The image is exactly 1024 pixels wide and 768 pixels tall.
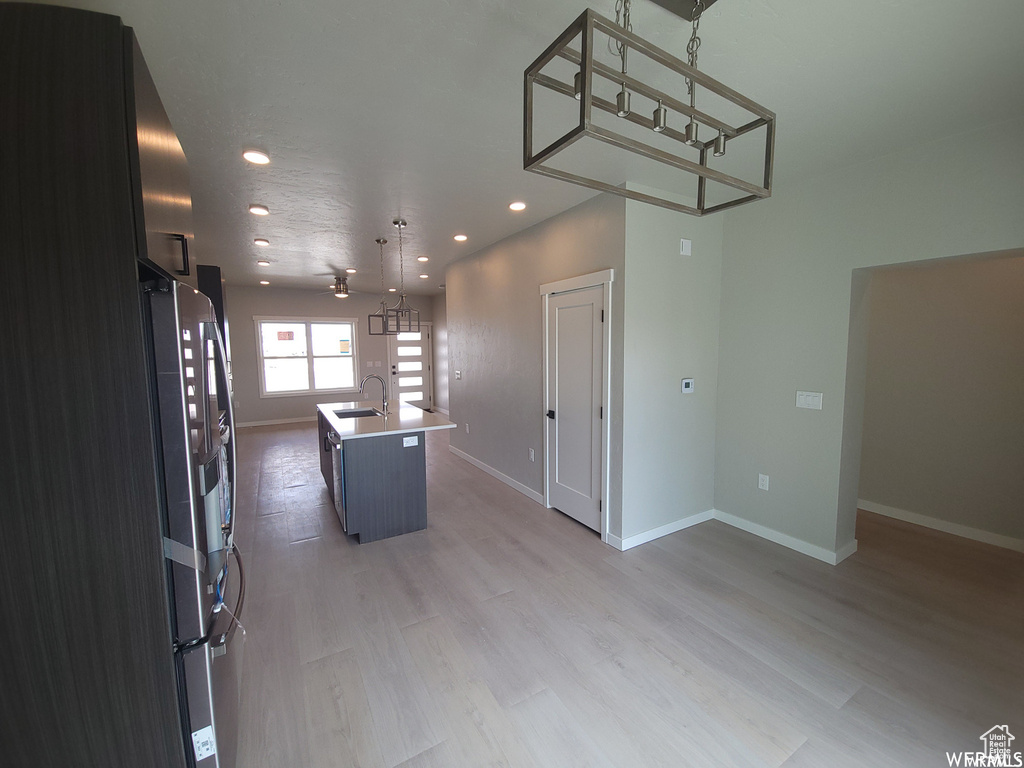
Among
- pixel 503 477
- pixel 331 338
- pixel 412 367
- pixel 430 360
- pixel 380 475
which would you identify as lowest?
pixel 503 477

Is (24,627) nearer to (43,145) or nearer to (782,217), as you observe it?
(43,145)

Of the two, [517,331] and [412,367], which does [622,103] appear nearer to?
[517,331]

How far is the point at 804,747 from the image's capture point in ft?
5.19

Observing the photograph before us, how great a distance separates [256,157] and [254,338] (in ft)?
20.5

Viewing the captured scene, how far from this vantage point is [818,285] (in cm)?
288

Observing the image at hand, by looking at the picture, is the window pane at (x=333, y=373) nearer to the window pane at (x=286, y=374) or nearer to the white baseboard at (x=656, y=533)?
the window pane at (x=286, y=374)

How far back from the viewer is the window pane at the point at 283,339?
786 centimetres

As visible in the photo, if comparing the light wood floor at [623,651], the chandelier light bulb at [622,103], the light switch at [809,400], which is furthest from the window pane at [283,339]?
the chandelier light bulb at [622,103]

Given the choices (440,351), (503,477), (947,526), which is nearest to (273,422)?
(440,351)

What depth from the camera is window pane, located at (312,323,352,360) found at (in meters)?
8.28

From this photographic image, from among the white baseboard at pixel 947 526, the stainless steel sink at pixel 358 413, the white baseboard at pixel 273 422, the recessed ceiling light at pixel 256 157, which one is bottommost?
the white baseboard at pixel 947 526

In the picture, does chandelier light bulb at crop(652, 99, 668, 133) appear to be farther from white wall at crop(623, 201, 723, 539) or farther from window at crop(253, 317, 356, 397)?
window at crop(253, 317, 356, 397)

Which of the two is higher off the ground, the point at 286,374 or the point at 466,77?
the point at 466,77

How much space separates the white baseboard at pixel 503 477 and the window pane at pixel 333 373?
12.4 feet
